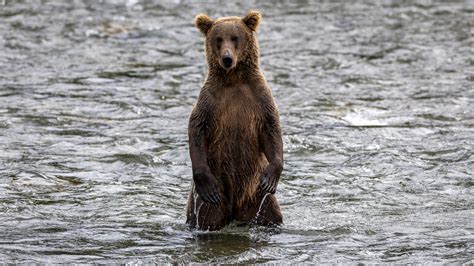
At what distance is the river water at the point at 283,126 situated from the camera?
7.48 m

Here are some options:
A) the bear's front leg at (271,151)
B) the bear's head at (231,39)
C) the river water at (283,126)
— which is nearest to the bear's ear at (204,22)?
the bear's head at (231,39)

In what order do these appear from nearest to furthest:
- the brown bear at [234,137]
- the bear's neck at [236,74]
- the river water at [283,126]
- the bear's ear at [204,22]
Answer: the river water at [283,126] → the brown bear at [234,137] → the bear's neck at [236,74] → the bear's ear at [204,22]

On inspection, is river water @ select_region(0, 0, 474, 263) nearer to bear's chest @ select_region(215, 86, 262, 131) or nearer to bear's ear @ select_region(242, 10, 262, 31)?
bear's chest @ select_region(215, 86, 262, 131)

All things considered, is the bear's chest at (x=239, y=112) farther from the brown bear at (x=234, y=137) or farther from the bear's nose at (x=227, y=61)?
the bear's nose at (x=227, y=61)

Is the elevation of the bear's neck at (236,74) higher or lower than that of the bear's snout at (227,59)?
lower

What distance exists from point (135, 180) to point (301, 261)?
9.67 ft

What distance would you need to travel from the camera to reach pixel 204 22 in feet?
26.2

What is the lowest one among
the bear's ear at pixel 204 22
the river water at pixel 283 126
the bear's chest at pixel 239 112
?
the river water at pixel 283 126

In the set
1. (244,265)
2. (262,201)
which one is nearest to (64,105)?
(262,201)

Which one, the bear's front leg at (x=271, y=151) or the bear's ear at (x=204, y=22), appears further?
the bear's ear at (x=204, y=22)

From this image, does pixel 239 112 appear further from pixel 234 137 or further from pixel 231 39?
pixel 231 39

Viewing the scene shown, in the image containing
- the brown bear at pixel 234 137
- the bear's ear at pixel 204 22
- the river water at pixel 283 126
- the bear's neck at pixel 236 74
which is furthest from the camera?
the bear's ear at pixel 204 22

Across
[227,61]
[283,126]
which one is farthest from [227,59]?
[283,126]

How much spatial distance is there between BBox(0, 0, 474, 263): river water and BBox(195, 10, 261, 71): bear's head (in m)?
1.29
